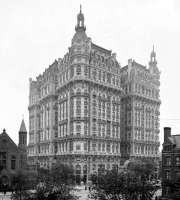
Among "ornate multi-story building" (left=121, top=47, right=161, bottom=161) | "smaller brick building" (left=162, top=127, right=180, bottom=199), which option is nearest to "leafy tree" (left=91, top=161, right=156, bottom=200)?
"smaller brick building" (left=162, top=127, right=180, bottom=199)

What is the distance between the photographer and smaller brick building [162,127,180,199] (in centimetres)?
7281

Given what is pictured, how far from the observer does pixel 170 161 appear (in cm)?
7650

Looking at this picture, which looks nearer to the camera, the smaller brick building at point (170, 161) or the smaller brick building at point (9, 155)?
the smaller brick building at point (170, 161)

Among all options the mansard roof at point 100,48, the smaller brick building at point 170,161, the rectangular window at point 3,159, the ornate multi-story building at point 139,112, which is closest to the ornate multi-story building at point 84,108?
the mansard roof at point 100,48

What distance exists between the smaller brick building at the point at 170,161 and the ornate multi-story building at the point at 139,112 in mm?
46695

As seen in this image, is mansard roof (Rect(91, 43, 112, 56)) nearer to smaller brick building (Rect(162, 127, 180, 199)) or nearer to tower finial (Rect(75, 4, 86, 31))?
tower finial (Rect(75, 4, 86, 31))

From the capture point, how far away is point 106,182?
42.8m

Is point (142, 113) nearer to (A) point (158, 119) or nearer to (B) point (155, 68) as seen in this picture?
(A) point (158, 119)

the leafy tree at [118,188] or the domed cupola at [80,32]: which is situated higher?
the domed cupola at [80,32]

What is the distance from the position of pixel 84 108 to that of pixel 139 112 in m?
30.7

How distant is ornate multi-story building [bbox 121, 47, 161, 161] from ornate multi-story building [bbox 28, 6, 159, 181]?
0.72 metres

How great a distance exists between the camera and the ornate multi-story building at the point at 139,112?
12781 cm

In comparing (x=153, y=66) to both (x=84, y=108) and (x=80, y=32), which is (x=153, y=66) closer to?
(x=80, y=32)

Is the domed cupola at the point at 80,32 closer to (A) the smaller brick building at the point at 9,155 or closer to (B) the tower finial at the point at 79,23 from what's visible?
(B) the tower finial at the point at 79,23
